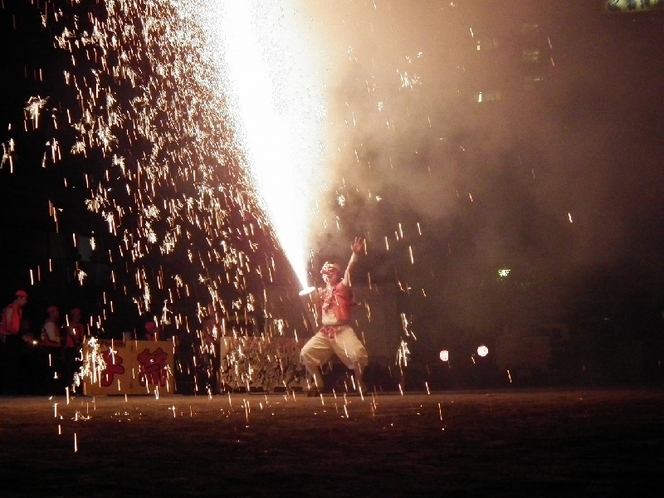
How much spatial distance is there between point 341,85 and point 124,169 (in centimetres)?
1049

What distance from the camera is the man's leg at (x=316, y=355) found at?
1310 centimetres

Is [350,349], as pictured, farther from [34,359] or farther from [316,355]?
[34,359]

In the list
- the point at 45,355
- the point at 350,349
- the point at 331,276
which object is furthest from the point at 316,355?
the point at 45,355

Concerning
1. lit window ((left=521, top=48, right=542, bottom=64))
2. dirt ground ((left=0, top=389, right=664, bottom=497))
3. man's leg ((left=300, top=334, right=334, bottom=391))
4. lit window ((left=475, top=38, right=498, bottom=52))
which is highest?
lit window ((left=475, top=38, right=498, bottom=52))

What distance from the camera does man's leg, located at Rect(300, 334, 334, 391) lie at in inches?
516

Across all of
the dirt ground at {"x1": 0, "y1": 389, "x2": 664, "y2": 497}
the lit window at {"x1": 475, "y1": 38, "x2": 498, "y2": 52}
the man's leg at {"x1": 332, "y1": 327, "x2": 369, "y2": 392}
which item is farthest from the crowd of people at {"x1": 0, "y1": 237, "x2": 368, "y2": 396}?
the dirt ground at {"x1": 0, "y1": 389, "x2": 664, "y2": 497}

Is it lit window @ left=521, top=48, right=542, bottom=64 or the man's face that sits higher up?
lit window @ left=521, top=48, right=542, bottom=64

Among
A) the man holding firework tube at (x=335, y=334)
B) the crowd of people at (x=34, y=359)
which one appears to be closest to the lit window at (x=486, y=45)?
the man holding firework tube at (x=335, y=334)

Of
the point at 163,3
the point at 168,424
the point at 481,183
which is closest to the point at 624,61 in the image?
the point at 481,183

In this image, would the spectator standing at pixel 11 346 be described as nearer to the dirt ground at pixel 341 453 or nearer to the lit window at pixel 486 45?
the dirt ground at pixel 341 453

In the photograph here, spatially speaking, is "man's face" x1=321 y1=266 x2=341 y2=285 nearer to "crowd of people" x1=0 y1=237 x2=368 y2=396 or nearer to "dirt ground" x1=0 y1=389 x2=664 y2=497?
"crowd of people" x1=0 y1=237 x2=368 y2=396

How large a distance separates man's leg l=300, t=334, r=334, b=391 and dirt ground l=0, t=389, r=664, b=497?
14.2 ft

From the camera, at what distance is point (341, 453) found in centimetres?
508

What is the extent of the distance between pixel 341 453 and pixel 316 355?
821cm
